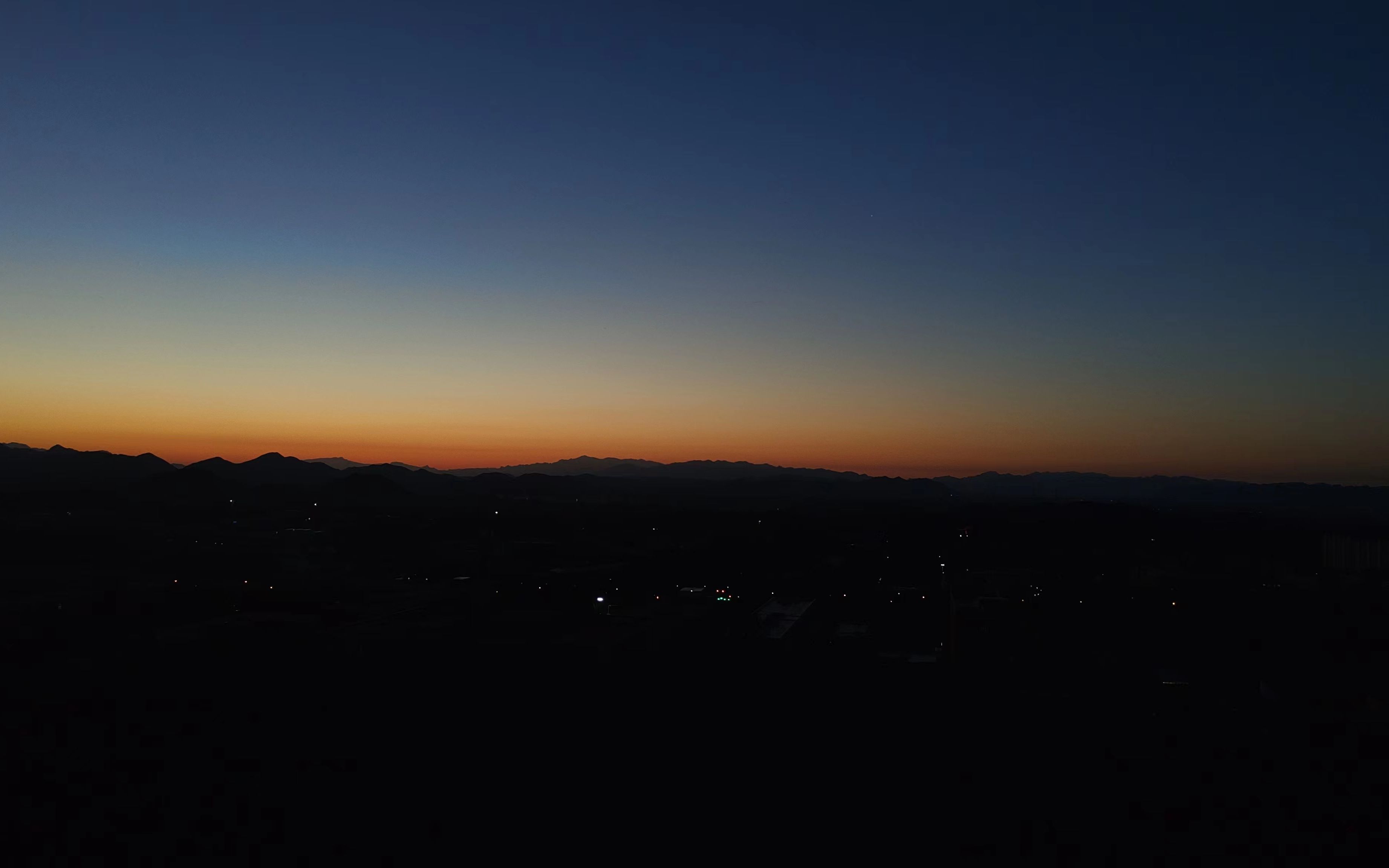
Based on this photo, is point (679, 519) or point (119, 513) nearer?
point (119, 513)

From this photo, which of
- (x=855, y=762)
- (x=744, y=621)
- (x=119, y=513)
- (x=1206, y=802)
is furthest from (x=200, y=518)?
(x=1206, y=802)

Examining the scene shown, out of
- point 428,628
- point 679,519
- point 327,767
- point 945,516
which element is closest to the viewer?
point 327,767

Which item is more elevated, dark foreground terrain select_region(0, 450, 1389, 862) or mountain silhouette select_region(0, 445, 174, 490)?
mountain silhouette select_region(0, 445, 174, 490)

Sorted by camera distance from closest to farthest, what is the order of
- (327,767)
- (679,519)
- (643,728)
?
(327,767), (643,728), (679,519)

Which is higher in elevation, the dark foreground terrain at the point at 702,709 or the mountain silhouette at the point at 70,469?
the mountain silhouette at the point at 70,469

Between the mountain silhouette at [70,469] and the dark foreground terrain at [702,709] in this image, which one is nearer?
the dark foreground terrain at [702,709]

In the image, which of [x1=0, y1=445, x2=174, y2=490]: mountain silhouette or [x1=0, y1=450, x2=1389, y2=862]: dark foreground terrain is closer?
[x1=0, y1=450, x2=1389, y2=862]: dark foreground terrain

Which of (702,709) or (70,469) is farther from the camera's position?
(70,469)

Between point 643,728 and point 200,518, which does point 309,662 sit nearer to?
point 643,728
